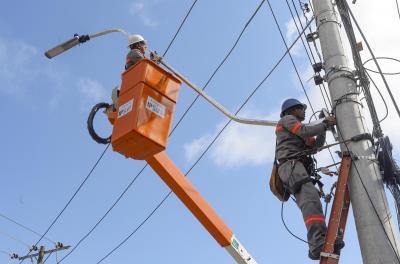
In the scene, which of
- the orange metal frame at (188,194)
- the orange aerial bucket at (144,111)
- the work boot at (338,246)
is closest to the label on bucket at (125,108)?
the orange aerial bucket at (144,111)

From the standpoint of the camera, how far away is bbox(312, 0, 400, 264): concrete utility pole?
351 centimetres

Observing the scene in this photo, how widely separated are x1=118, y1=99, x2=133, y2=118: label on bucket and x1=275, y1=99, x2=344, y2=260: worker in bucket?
56.7 inches

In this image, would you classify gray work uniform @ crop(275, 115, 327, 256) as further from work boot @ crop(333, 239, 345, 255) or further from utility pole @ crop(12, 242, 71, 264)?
utility pole @ crop(12, 242, 71, 264)

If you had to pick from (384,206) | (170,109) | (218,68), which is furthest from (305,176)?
(218,68)

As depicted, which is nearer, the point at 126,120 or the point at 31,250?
the point at 126,120

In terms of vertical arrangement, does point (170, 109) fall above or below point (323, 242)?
above

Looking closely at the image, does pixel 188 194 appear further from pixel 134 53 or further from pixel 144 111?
pixel 134 53

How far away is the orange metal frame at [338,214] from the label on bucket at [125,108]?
184 cm

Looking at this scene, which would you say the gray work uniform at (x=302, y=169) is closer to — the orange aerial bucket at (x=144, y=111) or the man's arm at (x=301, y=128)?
the man's arm at (x=301, y=128)

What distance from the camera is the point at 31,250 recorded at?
19.9 meters

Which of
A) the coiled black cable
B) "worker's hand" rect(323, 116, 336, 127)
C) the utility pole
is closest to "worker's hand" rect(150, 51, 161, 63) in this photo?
the coiled black cable

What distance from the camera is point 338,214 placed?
3.80 metres

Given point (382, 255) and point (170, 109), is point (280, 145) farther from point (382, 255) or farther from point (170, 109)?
point (382, 255)

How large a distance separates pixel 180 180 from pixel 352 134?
1.79 meters
